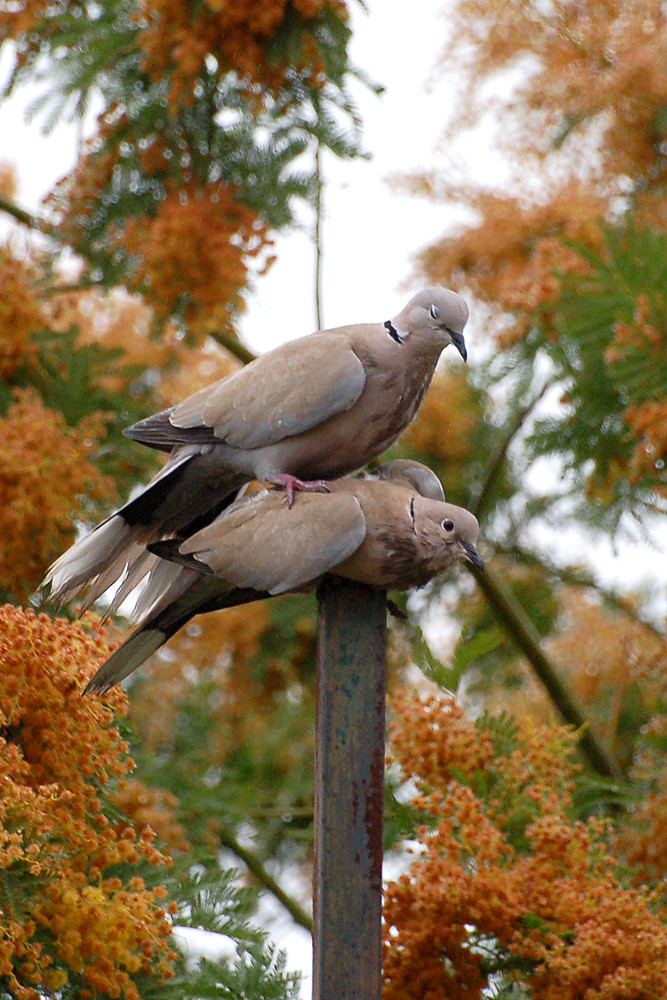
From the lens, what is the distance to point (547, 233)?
5996 millimetres

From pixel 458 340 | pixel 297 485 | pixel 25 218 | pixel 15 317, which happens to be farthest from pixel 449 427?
pixel 297 485

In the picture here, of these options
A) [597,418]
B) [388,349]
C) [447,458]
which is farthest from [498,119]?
[388,349]

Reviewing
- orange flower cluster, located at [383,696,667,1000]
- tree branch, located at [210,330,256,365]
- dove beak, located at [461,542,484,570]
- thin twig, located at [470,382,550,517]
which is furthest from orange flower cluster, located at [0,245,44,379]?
dove beak, located at [461,542,484,570]

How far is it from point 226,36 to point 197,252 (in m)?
0.73

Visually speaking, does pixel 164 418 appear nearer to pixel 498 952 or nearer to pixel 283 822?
pixel 498 952

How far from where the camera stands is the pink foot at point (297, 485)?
3158 millimetres

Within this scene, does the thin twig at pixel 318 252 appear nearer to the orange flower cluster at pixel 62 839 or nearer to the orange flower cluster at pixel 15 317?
the orange flower cluster at pixel 15 317

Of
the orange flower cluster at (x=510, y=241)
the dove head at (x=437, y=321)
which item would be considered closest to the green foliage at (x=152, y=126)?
the orange flower cluster at (x=510, y=241)

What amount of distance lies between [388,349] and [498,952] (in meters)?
1.55

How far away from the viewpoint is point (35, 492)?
4371 millimetres

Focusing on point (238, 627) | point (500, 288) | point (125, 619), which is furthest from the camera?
point (238, 627)

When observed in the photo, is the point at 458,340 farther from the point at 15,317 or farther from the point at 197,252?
the point at 15,317

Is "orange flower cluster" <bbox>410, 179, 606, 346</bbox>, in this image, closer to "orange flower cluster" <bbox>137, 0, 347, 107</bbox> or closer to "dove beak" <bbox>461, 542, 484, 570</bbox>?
"orange flower cluster" <bbox>137, 0, 347, 107</bbox>

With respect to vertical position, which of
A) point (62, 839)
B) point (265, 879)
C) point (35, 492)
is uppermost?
point (35, 492)
